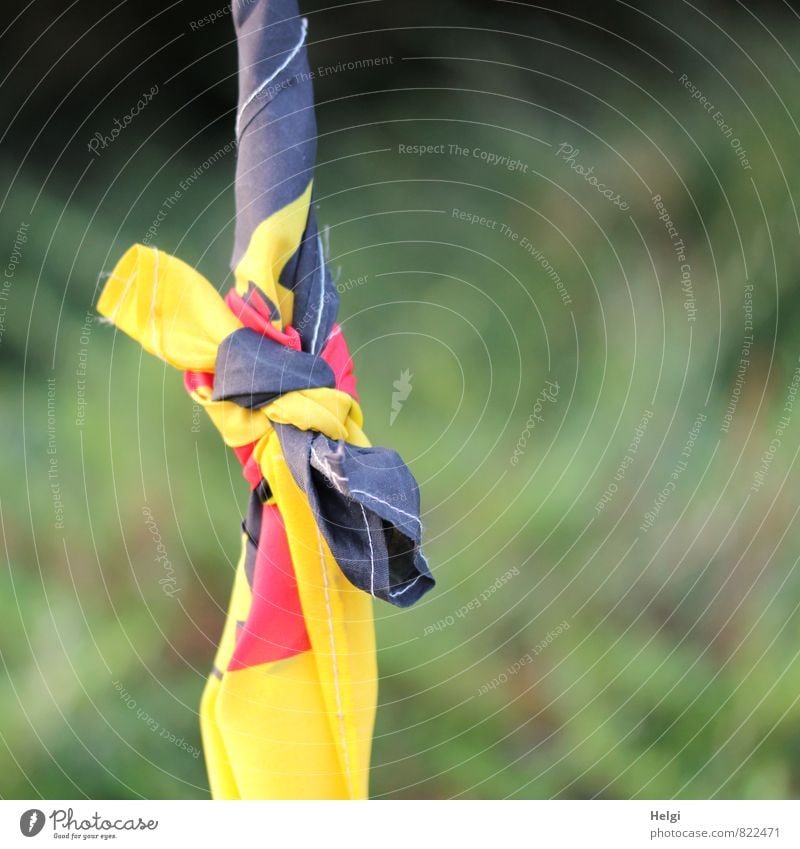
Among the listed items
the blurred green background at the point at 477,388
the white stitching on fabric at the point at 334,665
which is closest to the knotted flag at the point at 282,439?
the white stitching on fabric at the point at 334,665

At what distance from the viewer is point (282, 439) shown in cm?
38

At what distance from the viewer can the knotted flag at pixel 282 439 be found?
0.37m

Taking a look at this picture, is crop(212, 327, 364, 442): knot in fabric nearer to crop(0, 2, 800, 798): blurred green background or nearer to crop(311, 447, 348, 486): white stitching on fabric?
crop(311, 447, 348, 486): white stitching on fabric

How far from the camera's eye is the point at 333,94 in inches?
22.4

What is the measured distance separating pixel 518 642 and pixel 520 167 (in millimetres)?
297

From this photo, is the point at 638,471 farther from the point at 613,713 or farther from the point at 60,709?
the point at 60,709

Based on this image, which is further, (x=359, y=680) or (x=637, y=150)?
(x=637, y=150)

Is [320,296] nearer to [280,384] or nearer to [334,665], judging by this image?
[280,384]
